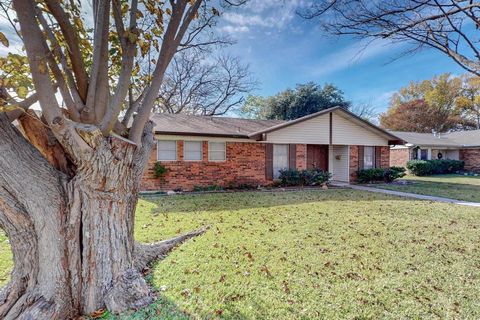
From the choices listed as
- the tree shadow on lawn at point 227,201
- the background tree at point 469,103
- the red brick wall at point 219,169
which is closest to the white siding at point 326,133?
the red brick wall at point 219,169

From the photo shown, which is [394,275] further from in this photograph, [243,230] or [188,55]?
[188,55]

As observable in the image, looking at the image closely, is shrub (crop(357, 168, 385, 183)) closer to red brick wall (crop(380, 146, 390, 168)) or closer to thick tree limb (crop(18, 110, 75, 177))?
red brick wall (crop(380, 146, 390, 168))

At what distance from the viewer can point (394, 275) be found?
368 cm

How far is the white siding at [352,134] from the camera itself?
14.6m

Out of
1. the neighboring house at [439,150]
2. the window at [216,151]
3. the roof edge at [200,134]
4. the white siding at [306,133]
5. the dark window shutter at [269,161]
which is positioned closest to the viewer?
the roof edge at [200,134]

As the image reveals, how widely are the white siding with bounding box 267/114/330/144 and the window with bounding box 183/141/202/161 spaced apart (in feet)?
12.1

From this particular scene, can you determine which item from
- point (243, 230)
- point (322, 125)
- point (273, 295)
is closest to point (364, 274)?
point (273, 295)

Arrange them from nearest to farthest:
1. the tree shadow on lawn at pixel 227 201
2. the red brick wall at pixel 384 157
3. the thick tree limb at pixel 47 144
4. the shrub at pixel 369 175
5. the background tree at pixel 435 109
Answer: the thick tree limb at pixel 47 144 → the tree shadow on lawn at pixel 227 201 → the shrub at pixel 369 175 → the red brick wall at pixel 384 157 → the background tree at pixel 435 109

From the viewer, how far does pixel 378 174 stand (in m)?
15.1

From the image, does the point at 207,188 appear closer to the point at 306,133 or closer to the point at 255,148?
the point at 255,148

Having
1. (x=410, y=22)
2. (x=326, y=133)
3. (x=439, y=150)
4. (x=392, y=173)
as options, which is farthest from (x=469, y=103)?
(x=410, y=22)

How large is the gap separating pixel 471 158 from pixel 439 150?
270 centimetres

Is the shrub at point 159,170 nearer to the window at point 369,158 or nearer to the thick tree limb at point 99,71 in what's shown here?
the thick tree limb at point 99,71

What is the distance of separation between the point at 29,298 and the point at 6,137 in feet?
5.67
